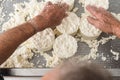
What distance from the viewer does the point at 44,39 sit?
1.39m

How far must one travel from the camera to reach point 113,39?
141 centimetres

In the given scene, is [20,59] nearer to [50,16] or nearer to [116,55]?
[50,16]

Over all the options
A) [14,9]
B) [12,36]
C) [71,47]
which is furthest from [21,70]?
[14,9]

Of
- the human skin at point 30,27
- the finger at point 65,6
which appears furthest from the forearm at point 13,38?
the finger at point 65,6

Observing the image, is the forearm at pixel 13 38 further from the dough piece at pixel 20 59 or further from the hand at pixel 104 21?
the hand at pixel 104 21

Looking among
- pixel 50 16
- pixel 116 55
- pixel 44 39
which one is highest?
pixel 50 16

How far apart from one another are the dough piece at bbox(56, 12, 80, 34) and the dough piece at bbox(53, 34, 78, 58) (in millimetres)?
31

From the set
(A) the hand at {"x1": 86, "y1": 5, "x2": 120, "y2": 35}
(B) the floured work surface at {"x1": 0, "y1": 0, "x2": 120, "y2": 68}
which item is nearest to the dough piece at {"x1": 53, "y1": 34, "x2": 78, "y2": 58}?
(B) the floured work surface at {"x1": 0, "y1": 0, "x2": 120, "y2": 68}

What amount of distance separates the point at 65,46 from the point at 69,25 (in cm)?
12

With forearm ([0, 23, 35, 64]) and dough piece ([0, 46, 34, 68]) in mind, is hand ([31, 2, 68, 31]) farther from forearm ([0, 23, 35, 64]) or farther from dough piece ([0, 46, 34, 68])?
dough piece ([0, 46, 34, 68])

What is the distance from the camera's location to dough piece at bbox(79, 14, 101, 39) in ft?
4.52

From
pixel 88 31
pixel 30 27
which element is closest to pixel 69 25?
pixel 88 31

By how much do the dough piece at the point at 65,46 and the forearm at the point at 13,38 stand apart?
0.14 meters

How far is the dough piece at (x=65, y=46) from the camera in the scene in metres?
1.36
